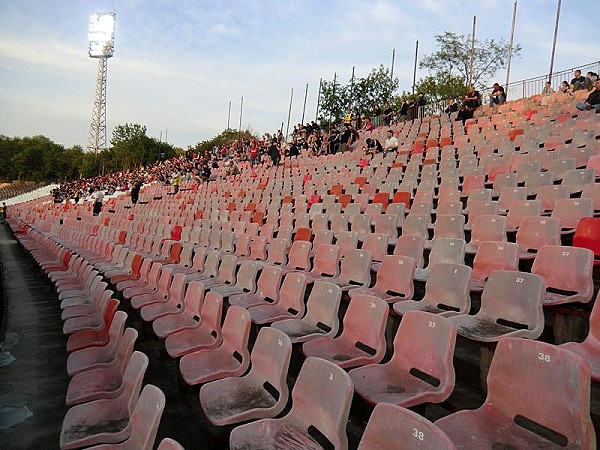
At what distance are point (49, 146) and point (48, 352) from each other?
251 ft

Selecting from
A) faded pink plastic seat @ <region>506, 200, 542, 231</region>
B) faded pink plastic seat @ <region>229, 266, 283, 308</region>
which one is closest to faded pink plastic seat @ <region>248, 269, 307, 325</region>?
faded pink plastic seat @ <region>229, 266, 283, 308</region>

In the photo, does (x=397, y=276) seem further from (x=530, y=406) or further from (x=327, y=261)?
(x=530, y=406)

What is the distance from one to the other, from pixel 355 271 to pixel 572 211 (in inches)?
95.2

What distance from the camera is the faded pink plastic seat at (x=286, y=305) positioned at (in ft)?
12.3

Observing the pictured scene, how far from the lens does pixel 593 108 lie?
1066cm

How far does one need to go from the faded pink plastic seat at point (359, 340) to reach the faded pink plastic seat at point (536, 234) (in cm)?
191

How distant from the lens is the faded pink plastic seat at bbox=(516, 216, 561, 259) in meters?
4.14

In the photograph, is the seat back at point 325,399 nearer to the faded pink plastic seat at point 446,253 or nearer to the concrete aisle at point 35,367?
the concrete aisle at point 35,367

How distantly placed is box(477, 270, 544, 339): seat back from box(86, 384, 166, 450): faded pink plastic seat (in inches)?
87.4

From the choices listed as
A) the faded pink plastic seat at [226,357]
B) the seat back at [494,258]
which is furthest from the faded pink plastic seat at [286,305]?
the seat back at [494,258]

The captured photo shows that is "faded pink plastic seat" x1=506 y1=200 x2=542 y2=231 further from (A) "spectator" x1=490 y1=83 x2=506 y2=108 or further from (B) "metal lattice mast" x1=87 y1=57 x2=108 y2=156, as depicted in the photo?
(B) "metal lattice mast" x1=87 y1=57 x2=108 y2=156

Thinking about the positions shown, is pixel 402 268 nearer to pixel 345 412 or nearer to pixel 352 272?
pixel 352 272

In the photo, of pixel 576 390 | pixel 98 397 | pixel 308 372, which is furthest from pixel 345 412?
pixel 98 397

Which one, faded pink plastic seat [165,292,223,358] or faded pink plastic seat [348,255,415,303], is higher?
faded pink plastic seat [348,255,415,303]
